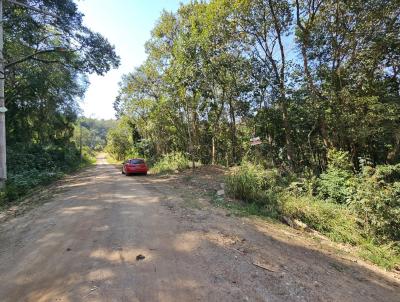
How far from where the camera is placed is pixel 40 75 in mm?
18703

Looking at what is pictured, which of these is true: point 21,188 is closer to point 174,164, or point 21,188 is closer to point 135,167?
point 135,167

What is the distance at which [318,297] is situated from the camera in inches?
154

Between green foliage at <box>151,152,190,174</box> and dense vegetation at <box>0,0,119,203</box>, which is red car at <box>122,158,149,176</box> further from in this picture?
dense vegetation at <box>0,0,119,203</box>

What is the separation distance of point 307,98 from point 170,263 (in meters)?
12.5

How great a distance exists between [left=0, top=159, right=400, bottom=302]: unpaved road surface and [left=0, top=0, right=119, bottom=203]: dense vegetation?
658 centimetres

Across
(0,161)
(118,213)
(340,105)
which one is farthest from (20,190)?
(340,105)

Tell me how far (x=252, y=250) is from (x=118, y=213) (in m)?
3.89

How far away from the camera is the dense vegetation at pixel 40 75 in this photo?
13.6 m

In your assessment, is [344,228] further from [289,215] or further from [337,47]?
[337,47]

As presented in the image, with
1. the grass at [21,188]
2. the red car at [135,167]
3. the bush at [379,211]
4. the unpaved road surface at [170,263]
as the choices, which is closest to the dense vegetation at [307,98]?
the bush at [379,211]

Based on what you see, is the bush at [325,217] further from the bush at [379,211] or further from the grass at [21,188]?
the grass at [21,188]

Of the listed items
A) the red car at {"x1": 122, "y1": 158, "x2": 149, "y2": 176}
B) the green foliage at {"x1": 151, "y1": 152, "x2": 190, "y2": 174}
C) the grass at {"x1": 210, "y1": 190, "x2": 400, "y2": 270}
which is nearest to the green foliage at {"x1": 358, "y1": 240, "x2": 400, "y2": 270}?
the grass at {"x1": 210, "y1": 190, "x2": 400, "y2": 270}

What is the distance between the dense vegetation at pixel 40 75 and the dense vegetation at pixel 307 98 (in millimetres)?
5093

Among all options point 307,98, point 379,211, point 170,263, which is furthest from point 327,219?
point 307,98
